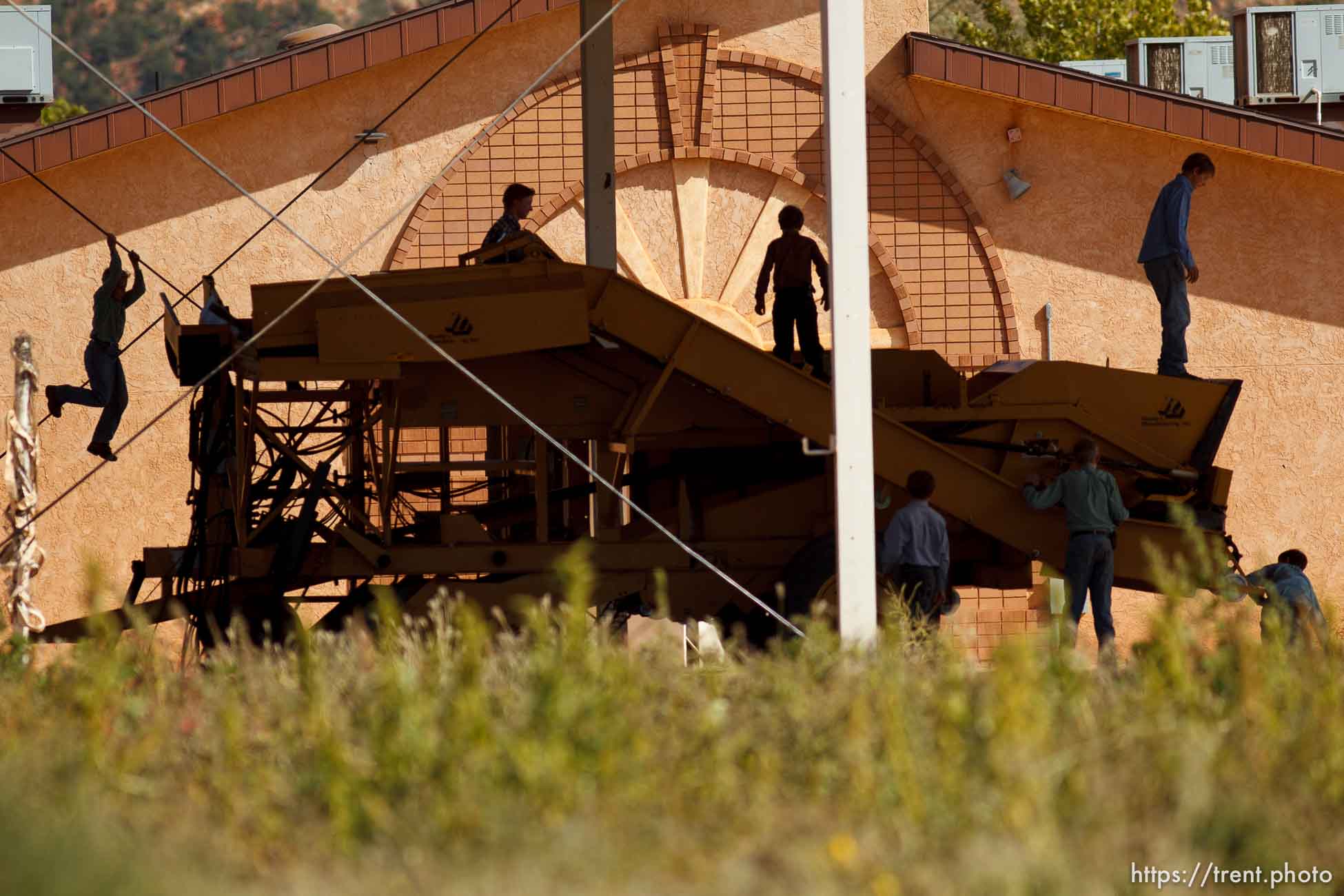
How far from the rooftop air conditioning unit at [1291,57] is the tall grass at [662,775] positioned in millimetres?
19413

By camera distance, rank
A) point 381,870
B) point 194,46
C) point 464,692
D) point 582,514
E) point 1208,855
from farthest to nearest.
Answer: point 194,46 < point 582,514 < point 464,692 < point 1208,855 < point 381,870

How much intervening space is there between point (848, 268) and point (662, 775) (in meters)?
3.52

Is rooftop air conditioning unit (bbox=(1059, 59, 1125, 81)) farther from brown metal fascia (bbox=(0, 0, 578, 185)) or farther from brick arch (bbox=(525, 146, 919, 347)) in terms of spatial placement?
brown metal fascia (bbox=(0, 0, 578, 185))

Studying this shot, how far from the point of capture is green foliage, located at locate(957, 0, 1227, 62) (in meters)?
46.7

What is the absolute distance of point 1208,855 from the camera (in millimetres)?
4906

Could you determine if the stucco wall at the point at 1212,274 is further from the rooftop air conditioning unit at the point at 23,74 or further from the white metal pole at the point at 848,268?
the rooftop air conditioning unit at the point at 23,74

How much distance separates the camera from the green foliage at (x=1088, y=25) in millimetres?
46656

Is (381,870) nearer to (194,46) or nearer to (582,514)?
(582,514)

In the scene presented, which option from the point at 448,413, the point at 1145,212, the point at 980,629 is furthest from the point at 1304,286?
the point at 448,413

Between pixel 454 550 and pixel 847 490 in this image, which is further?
pixel 454 550

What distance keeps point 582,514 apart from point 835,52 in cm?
522

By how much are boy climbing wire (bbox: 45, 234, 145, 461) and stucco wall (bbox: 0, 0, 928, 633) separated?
336 centimetres

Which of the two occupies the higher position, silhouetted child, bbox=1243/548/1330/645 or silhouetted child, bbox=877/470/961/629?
silhouetted child, bbox=877/470/961/629

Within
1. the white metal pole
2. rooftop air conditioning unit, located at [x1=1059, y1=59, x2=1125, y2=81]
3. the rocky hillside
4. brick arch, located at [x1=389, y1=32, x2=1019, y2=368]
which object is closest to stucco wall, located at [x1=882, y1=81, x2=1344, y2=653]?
brick arch, located at [x1=389, y1=32, x2=1019, y2=368]
